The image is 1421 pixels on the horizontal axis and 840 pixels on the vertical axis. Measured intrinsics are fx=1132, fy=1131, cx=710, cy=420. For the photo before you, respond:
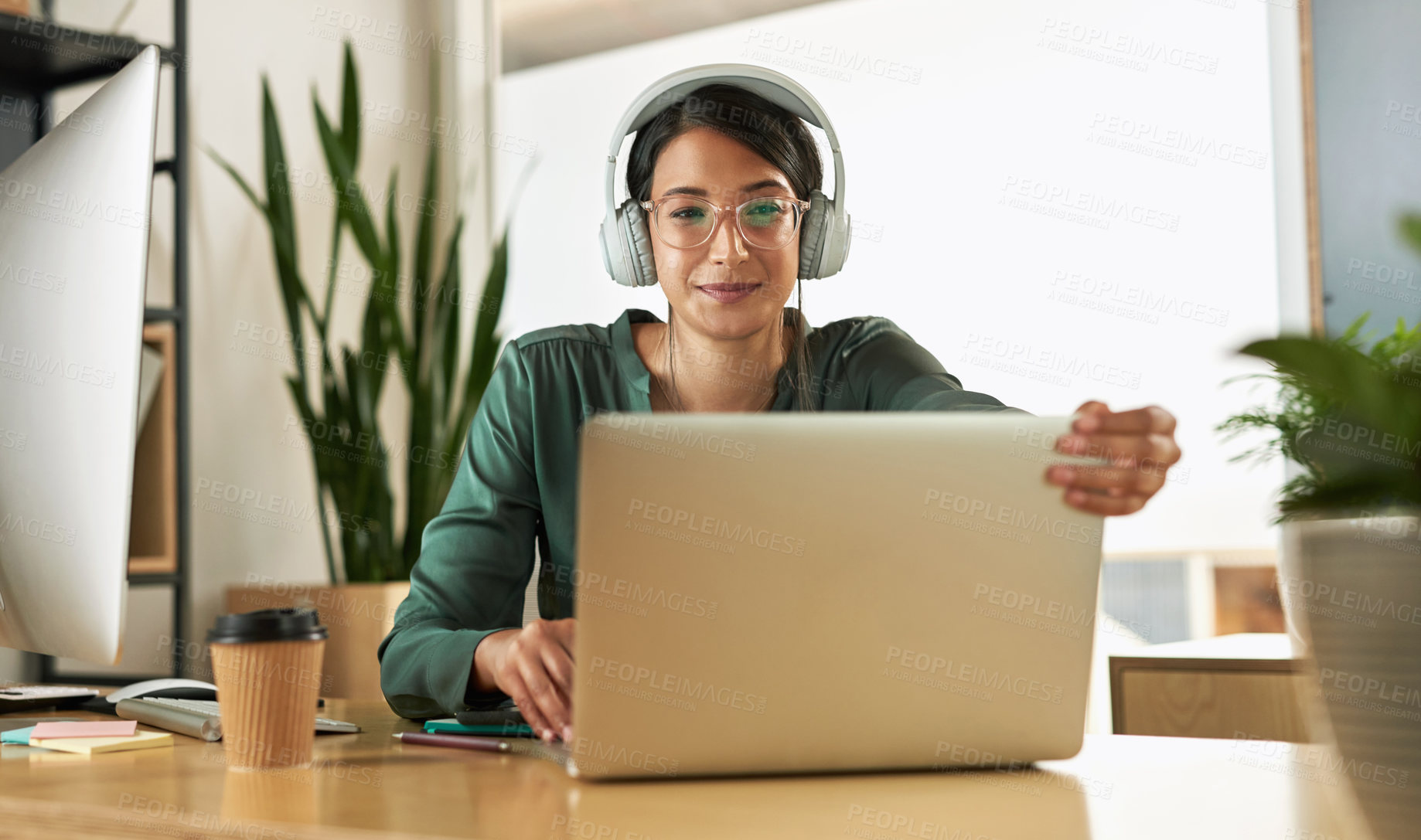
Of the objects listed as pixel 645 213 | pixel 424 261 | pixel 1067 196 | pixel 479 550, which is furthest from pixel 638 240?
pixel 1067 196

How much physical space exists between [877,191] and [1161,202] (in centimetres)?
69

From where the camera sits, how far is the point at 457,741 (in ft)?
2.93

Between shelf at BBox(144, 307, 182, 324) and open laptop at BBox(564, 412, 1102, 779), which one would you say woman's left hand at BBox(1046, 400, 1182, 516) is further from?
shelf at BBox(144, 307, 182, 324)

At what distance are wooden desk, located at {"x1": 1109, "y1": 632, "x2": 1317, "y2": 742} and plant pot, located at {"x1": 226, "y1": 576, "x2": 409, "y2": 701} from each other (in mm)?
1500

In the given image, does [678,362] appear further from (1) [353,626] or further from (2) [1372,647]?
(1) [353,626]

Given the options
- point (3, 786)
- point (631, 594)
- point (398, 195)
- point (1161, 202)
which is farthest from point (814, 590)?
point (398, 195)

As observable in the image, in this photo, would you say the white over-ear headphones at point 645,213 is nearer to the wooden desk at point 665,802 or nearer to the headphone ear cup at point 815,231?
the headphone ear cup at point 815,231

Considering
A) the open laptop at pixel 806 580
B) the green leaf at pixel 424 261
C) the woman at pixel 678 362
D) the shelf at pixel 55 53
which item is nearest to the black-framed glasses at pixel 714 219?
the woman at pixel 678 362

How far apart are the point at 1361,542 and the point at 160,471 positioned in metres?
2.14

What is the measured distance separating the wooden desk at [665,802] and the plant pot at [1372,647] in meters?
0.02

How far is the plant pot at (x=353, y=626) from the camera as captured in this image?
2.46 m

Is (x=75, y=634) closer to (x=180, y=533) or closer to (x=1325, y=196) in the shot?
(x=180, y=533)

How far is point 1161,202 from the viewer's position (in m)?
2.65

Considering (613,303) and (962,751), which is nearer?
(962,751)
